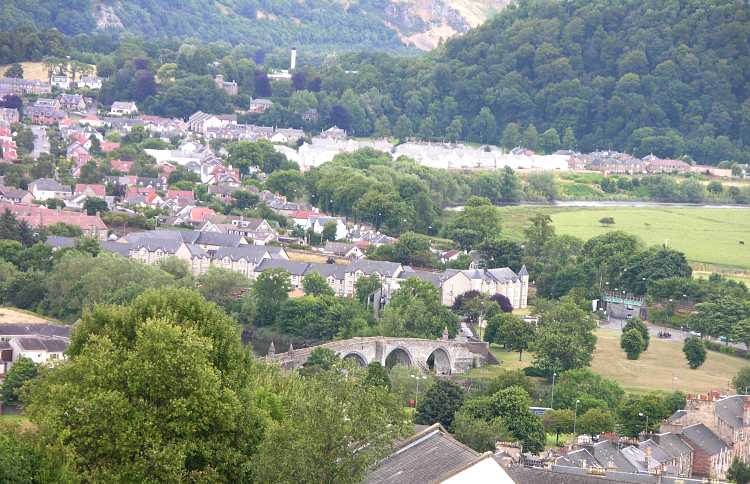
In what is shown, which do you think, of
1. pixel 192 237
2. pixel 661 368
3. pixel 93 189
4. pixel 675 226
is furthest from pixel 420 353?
pixel 675 226

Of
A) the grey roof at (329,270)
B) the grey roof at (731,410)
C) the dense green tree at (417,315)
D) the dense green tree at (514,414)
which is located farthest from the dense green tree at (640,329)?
the dense green tree at (514,414)

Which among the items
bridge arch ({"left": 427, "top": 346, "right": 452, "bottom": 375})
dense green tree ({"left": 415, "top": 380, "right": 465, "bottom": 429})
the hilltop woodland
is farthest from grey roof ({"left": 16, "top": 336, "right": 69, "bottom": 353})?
the hilltop woodland

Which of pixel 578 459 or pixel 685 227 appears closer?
pixel 578 459

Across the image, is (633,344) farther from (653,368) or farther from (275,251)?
(275,251)

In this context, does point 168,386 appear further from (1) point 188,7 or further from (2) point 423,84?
(1) point 188,7

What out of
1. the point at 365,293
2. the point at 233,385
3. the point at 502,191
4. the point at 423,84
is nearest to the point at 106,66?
the point at 423,84

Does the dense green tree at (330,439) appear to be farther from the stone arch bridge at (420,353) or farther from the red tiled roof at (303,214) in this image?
the red tiled roof at (303,214)
